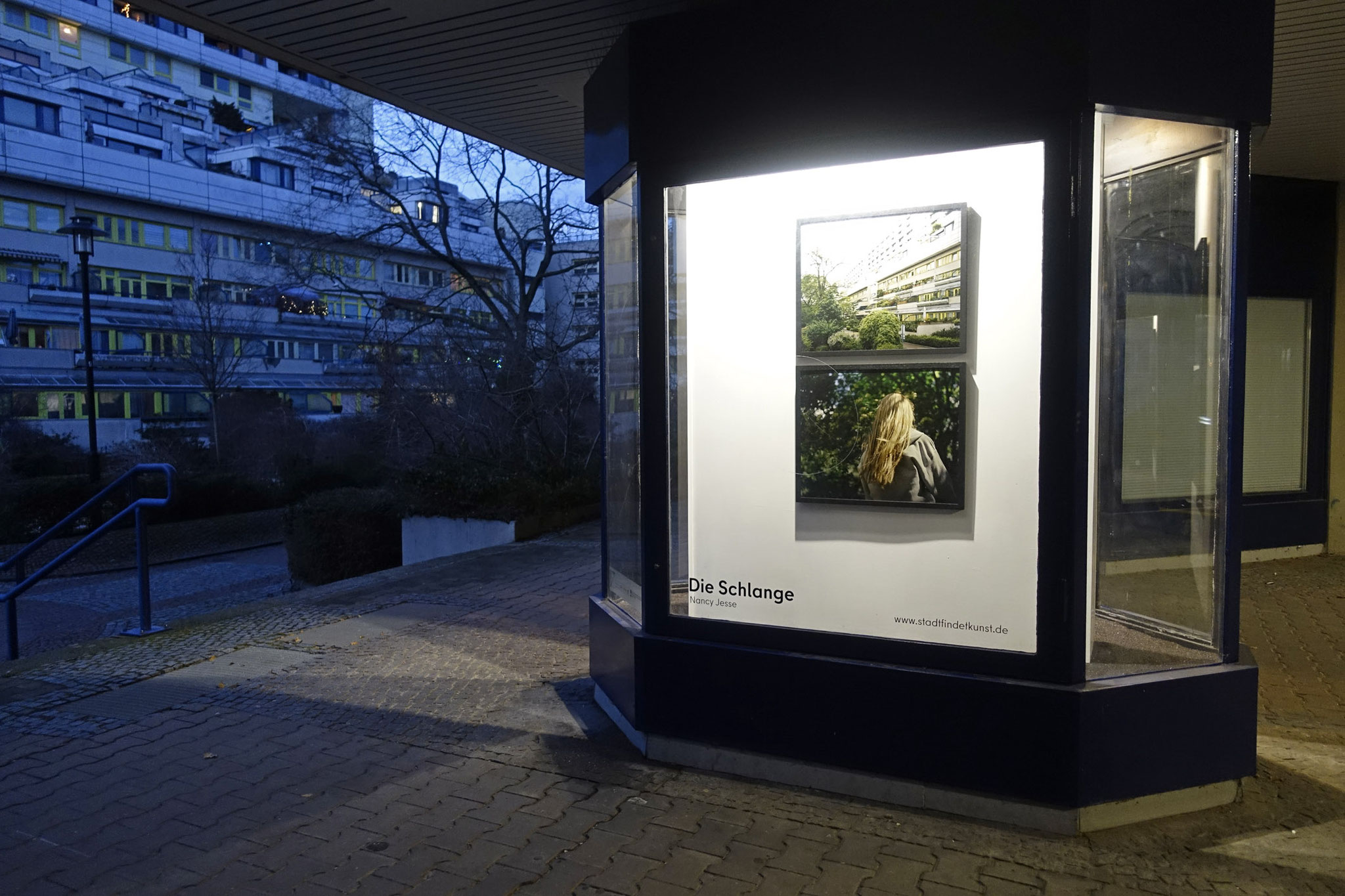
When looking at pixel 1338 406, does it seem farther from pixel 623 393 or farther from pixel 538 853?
pixel 538 853

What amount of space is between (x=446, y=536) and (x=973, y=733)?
10.2 m

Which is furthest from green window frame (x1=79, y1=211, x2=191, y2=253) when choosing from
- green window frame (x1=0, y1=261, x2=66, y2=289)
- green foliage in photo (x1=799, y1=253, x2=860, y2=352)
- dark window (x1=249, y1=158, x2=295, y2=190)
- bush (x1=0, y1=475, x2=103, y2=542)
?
green foliage in photo (x1=799, y1=253, x2=860, y2=352)

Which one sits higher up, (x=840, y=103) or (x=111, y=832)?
(x=840, y=103)

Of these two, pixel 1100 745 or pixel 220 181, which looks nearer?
pixel 1100 745

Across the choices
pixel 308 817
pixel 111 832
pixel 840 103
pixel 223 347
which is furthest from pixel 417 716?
pixel 223 347

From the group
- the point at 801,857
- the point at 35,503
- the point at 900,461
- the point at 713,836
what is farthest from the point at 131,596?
the point at 900,461

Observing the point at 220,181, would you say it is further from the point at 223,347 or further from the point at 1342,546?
the point at 1342,546

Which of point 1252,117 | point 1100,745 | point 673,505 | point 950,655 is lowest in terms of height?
point 1100,745

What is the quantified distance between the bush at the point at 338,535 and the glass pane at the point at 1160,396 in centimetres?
1080

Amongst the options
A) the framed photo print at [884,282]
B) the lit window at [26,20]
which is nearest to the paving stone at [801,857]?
the framed photo print at [884,282]

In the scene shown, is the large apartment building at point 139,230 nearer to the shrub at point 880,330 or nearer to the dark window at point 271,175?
the dark window at point 271,175

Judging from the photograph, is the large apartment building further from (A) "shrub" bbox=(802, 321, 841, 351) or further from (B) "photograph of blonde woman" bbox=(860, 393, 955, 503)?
(B) "photograph of blonde woman" bbox=(860, 393, 955, 503)

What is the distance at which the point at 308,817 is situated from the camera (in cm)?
389

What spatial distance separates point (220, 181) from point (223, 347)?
86.7ft
